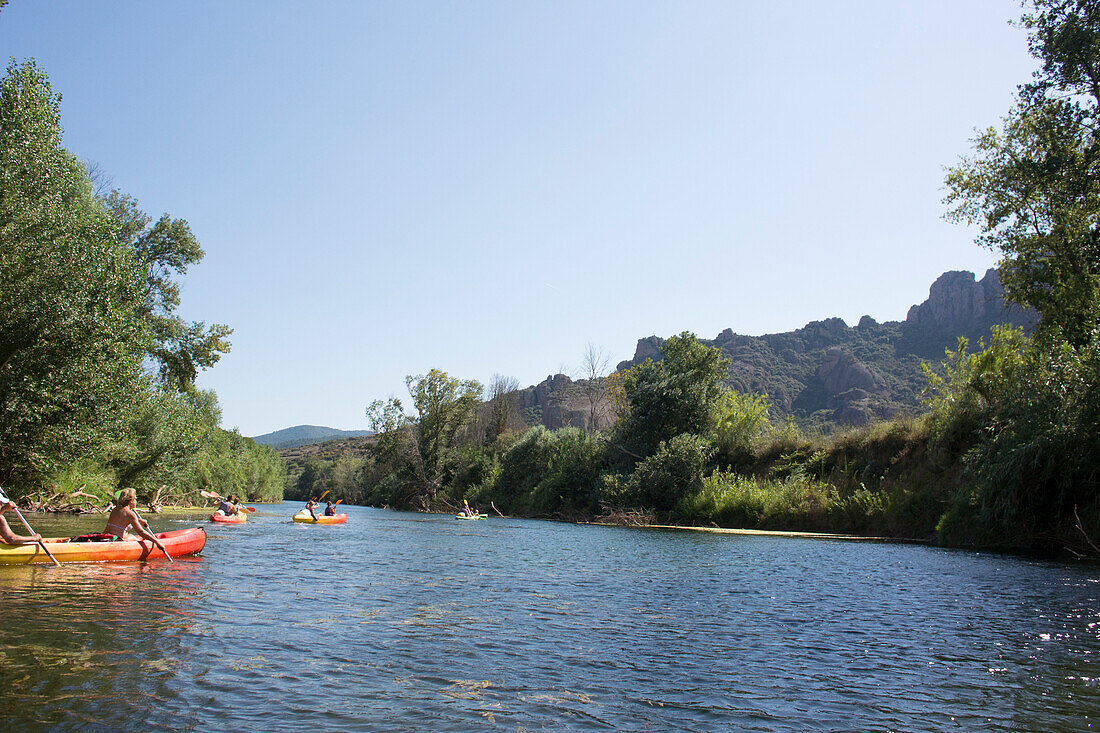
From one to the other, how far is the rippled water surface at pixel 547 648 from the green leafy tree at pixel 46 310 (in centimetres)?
759

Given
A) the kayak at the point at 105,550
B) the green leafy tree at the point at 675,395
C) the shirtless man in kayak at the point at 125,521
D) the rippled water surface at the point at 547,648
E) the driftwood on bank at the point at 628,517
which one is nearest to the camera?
the rippled water surface at the point at 547,648

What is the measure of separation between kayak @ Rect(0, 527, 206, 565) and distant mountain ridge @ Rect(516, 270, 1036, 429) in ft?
172

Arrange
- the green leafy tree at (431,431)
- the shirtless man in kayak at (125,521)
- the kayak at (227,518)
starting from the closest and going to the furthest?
the shirtless man in kayak at (125,521) < the kayak at (227,518) < the green leafy tree at (431,431)

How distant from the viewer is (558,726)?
6.02 metres

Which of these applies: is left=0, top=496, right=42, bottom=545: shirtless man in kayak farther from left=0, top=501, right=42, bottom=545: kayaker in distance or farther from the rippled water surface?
the rippled water surface

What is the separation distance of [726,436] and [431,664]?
3604 centimetres

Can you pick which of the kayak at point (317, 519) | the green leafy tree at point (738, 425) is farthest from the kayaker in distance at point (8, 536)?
the green leafy tree at point (738, 425)

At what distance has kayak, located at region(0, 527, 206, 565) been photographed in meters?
14.4

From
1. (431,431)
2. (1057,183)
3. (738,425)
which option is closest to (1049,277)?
(1057,183)

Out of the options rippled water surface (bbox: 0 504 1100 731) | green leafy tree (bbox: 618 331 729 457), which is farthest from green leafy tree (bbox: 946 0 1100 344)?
green leafy tree (bbox: 618 331 729 457)

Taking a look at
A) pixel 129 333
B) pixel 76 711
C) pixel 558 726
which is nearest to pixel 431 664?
pixel 558 726

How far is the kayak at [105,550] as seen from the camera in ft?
47.2

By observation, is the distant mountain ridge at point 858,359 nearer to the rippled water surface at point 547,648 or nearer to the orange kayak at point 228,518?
the orange kayak at point 228,518

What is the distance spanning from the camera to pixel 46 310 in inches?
767
